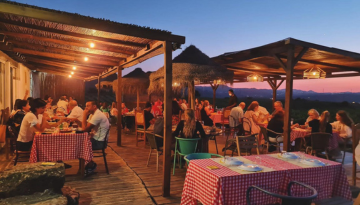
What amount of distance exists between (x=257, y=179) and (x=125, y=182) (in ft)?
9.13

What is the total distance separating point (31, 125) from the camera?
463 centimetres

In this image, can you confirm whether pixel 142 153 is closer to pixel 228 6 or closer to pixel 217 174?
pixel 217 174

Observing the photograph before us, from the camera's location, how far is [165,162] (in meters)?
4.20

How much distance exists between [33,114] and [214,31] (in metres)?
19.8

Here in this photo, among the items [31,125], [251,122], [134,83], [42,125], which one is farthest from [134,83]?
[31,125]

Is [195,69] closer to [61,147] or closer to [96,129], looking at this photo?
[96,129]

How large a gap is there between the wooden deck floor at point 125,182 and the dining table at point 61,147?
0.47 meters

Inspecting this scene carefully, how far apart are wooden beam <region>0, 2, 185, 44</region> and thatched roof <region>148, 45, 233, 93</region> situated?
288cm

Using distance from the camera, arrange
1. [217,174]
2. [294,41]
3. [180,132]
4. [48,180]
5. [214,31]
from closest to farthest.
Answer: [217,174], [48,180], [180,132], [294,41], [214,31]

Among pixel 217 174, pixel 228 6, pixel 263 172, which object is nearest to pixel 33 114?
pixel 217 174

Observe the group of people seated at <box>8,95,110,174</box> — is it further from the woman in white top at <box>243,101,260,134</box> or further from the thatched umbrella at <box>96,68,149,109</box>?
the thatched umbrella at <box>96,68,149,109</box>

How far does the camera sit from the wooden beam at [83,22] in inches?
127

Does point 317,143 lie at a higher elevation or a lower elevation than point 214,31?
lower

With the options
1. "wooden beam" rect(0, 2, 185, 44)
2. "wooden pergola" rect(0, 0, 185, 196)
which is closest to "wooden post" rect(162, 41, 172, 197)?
"wooden pergola" rect(0, 0, 185, 196)
